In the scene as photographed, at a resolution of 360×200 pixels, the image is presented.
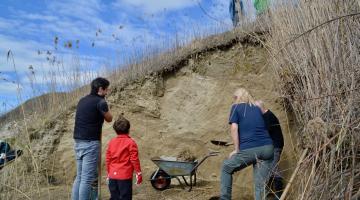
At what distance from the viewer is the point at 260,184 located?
4.53 m

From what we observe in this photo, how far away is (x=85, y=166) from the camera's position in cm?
536

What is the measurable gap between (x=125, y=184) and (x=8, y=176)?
5.47 ft

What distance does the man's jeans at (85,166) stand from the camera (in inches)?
209

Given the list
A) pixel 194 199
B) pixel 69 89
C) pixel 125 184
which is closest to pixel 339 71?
pixel 125 184

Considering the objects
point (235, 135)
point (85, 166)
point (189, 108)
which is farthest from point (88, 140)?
point (189, 108)

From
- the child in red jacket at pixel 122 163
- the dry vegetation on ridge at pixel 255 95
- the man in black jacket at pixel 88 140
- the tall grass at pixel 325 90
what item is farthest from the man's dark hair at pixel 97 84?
the tall grass at pixel 325 90

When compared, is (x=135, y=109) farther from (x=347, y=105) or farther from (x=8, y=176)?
(x=347, y=105)

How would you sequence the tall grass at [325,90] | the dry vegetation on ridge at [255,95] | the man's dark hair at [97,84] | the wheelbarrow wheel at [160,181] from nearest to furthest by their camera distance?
the tall grass at [325,90], the dry vegetation on ridge at [255,95], the man's dark hair at [97,84], the wheelbarrow wheel at [160,181]

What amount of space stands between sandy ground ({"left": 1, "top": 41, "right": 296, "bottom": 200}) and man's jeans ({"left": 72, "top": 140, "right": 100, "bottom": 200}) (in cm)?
245

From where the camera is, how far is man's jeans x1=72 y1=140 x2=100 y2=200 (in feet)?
17.4

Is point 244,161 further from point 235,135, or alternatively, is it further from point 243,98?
point 243,98

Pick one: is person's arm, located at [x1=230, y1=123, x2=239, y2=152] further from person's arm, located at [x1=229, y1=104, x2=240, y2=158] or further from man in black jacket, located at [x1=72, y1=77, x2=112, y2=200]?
man in black jacket, located at [x1=72, y1=77, x2=112, y2=200]

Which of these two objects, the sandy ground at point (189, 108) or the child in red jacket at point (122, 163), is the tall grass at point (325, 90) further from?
the sandy ground at point (189, 108)

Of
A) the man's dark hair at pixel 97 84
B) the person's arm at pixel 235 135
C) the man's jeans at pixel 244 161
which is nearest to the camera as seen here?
the man's jeans at pixel 244 161
